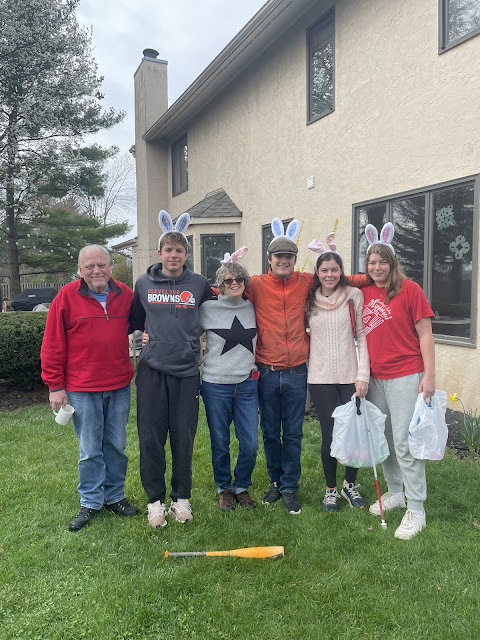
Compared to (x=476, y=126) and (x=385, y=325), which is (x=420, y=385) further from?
(x=476, y=126)

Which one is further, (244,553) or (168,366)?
(168,366)

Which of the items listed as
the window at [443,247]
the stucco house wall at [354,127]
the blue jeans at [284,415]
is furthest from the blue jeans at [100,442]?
the window at [443,247]

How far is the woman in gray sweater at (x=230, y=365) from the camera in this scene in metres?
3.31

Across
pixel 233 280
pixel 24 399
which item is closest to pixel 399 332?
pixel 233 280

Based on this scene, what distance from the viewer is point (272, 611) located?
2396 mm

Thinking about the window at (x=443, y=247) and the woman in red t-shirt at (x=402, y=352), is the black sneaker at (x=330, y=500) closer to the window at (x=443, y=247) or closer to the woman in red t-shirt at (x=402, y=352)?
the woman in red t-shirt at (x=402, y=352)

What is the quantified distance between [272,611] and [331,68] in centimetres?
754

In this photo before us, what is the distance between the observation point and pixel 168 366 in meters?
3.16

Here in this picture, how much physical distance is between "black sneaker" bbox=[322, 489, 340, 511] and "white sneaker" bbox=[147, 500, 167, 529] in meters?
1.18

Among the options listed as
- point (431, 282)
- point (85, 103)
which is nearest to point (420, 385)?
point (431, 282)

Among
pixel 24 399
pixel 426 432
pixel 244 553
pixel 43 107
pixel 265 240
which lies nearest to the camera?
pixel 244 553

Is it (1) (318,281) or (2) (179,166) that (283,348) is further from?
(2) (179,166)

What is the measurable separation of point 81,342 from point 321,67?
21.9 ft

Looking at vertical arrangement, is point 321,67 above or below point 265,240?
above
